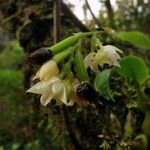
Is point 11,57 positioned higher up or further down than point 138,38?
further down

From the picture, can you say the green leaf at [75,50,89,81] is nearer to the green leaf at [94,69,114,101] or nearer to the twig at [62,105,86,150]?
the green leaf at [94,69,114,101]

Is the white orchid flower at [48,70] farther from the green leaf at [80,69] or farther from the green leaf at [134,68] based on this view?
the green leaf at [134,68]

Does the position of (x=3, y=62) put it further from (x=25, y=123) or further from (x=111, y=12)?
(x=111, y=12)

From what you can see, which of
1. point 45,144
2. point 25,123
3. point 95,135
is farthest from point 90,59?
point 25,123

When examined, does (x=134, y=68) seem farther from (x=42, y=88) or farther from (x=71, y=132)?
(x=71, y=132)

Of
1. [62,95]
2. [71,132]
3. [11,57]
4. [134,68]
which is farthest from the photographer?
[11,57]

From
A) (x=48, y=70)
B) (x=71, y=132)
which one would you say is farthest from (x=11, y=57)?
(x=48, y=70)
